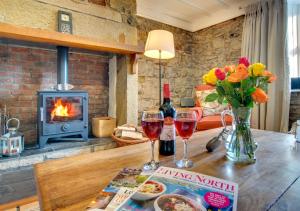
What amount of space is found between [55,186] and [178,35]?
150 inches

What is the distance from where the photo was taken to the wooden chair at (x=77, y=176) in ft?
1.53

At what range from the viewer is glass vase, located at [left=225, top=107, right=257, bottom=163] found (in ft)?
2.42

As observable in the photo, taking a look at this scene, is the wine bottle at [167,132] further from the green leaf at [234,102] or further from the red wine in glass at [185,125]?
the green leaf at [234,102]

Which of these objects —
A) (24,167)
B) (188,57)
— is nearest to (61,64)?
(24,167)

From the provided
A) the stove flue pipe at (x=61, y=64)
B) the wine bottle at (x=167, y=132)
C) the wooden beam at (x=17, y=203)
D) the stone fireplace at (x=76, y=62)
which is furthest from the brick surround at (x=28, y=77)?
the wine bottle at (x=167, y=132)

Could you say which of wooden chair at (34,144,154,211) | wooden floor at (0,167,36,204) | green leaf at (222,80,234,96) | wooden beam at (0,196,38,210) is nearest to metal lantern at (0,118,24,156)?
wooden floor at (0,167,36,204)

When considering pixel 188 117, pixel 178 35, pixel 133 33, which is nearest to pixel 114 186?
pixel 188 117

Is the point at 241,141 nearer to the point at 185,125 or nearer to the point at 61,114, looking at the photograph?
the point at 185,125

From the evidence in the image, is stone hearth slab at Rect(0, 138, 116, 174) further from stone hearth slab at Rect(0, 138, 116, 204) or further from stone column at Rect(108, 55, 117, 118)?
stone column at Rect(108, 55, 117, 118)

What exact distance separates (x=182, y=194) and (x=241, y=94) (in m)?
0.45

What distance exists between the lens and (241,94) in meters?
0.73

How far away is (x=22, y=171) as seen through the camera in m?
1.85

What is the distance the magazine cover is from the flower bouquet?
28cm

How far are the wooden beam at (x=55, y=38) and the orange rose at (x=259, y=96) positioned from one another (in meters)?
1.99
